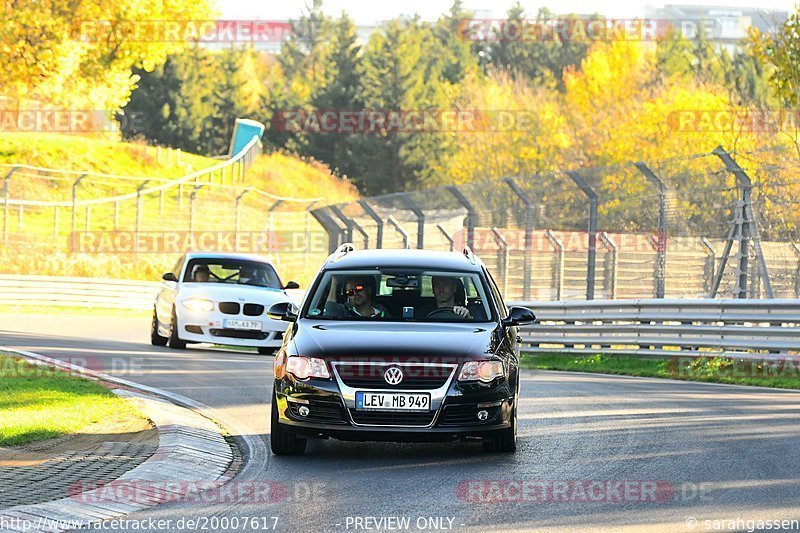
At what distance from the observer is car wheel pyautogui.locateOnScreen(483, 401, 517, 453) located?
9.72m

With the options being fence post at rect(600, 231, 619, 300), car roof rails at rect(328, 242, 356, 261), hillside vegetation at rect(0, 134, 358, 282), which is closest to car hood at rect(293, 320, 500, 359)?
car roof rails at rect(328, 242, 356, 261)

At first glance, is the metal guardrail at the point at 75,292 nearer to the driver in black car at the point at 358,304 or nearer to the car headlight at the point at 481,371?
the driver in black car at the point at 358,304

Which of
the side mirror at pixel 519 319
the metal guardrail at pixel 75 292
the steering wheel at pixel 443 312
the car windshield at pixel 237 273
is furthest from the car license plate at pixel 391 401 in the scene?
the metal guardrail at pixel 75 292

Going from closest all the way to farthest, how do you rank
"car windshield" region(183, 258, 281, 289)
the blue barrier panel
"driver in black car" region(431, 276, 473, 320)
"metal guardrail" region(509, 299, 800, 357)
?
"driver in black car" region(431, 276, 473, 320)
"metal guardrail" region(509, 299, 800, 357)
"car windshield" region(183, 258, 281, 289)
the blue barrier panel

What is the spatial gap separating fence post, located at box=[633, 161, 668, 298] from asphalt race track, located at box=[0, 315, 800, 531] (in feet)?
15.5

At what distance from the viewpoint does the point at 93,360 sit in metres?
17.7

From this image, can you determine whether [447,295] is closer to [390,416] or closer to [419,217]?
[390,416]

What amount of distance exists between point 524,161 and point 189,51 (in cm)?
1846

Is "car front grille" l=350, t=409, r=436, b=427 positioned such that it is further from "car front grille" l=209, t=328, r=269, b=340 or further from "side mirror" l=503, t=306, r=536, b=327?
"car front grille" l=209, t=328, r=269, b=340

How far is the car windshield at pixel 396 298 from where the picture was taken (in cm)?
1055

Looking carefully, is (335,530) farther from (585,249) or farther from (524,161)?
(524,161)

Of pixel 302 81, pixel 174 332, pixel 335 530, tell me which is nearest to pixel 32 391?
pixel 335 530

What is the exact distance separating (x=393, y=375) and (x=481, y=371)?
64cm

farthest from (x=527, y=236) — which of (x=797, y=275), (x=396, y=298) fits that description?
(x=396, y=298)
